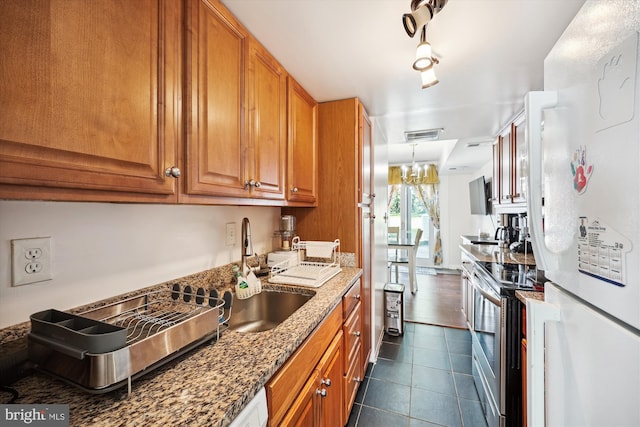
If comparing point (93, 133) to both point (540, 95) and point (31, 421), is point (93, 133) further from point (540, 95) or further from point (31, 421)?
point (540, 95)

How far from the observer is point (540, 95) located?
70cm

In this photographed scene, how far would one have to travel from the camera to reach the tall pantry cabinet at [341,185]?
191cm

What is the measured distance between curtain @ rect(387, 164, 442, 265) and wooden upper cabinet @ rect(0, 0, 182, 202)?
5490 mm

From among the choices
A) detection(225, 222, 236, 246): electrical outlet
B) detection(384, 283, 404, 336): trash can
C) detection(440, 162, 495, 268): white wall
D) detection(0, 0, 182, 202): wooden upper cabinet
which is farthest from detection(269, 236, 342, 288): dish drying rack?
detection(440, 162, 495, 268): white wall

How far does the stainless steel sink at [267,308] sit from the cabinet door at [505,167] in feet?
7.67

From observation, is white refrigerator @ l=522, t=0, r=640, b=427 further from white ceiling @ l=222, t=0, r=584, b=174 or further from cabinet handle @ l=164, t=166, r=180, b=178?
cabinet handle @ l=164, t=166, r=180, b=178

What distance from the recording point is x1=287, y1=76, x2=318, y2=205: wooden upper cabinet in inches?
63.0

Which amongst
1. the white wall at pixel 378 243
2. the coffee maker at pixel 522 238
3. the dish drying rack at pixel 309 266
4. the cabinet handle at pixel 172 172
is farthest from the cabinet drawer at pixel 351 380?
the coffee maker at pixel 522 238

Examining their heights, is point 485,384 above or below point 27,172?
below

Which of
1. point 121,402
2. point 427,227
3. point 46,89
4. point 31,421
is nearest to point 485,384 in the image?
point 121,402

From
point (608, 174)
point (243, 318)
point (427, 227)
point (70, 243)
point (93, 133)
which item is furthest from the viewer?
point (427, 227)

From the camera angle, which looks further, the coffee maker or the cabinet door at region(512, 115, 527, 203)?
the coffee maker

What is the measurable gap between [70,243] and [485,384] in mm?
2351

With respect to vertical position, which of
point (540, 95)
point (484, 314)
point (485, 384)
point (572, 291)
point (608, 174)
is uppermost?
point (540, 95)
